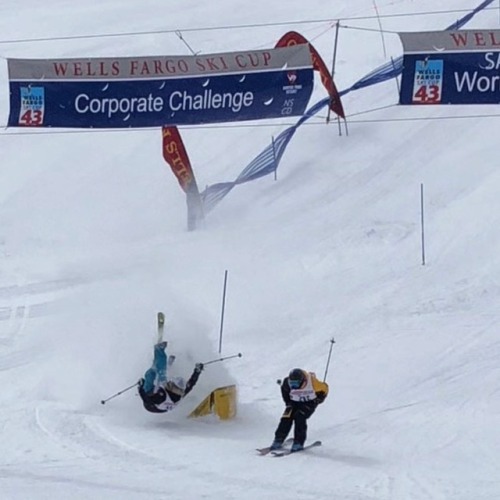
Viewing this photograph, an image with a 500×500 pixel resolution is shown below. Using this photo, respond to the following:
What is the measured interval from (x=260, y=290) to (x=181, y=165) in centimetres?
359

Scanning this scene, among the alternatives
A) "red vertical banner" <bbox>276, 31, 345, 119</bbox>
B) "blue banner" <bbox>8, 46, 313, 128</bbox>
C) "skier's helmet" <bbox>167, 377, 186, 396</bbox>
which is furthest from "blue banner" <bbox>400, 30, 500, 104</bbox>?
"skier's helmet" <bbox>167, 377, 186, 396</bbox>

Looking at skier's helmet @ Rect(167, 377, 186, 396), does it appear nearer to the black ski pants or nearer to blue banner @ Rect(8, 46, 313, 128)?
the black ski pants

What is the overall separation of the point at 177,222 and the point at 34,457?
37.5 ft

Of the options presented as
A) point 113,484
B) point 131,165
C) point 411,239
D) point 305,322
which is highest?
point 131,165

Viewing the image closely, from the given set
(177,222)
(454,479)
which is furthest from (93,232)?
(454,479)

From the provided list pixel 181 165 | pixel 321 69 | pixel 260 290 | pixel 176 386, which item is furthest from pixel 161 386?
pixel 321 69

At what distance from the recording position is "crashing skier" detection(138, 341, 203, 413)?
49.8 ft

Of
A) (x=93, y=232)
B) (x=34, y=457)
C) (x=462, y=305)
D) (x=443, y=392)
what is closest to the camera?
(x=34, y=457)

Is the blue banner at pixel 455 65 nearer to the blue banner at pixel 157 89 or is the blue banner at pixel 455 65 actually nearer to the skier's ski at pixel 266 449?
the blue banner at pixel 157 89

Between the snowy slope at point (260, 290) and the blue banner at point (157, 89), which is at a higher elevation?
the blue banner at point (157, 89)

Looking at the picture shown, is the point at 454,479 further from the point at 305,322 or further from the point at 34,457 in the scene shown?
the point at 305,322

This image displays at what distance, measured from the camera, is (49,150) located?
1112 inches

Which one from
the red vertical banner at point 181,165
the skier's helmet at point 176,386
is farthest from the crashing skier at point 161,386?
the red vertical banner at point 181,165

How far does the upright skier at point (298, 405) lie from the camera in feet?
45.7
